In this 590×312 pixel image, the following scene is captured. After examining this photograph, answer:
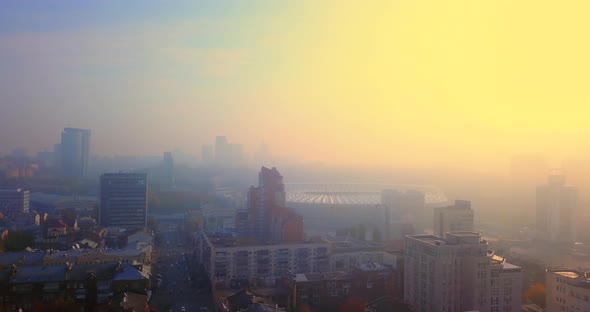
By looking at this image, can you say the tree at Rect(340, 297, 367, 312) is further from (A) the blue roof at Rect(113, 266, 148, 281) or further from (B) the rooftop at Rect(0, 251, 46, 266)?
(B) the rooftop at Rect(0, 251, 46, 266)

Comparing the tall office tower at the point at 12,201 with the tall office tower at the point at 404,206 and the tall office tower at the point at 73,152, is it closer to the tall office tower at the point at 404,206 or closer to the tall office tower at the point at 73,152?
the tall office tower at the point at 404,206

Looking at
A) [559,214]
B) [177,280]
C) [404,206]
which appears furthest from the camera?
[404,206]

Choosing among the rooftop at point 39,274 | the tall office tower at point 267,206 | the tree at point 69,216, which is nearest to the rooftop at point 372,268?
the tall office tower at point 267,206

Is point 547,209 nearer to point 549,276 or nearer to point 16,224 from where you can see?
point 549,276

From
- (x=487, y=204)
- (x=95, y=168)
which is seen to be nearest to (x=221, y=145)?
(x=95, y=168)

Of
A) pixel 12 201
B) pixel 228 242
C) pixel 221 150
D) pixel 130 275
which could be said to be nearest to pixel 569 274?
pixel 228 242

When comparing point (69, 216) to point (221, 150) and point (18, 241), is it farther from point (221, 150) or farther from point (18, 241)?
point (221, 150)
